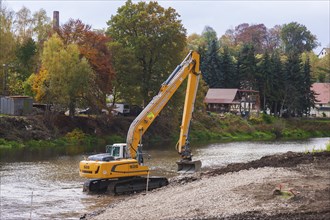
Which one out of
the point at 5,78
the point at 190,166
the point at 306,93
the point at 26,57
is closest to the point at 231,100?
the point at 306,93

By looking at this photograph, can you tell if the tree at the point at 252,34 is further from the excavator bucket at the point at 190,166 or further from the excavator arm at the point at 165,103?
the excavator bucket at the point at 190,166

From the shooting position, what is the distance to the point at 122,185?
98.4 feet

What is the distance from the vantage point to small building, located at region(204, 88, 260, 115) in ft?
334

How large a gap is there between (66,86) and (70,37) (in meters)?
10.6

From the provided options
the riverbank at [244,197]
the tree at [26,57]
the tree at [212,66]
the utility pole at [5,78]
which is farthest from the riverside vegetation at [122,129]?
the riverbank at [244,197]

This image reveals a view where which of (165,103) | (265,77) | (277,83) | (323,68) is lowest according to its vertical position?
(165,103)

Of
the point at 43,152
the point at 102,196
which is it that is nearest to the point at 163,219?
the point at 102,196

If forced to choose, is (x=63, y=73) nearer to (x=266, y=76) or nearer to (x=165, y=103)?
(x=165, y=103)

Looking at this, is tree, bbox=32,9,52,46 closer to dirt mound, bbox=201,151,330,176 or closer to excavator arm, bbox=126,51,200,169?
excavator arm, bbox=126,51,200,169

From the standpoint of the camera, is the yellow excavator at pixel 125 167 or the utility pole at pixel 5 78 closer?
the yellow excavator at pixel 125 167

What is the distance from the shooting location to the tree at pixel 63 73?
208 feet

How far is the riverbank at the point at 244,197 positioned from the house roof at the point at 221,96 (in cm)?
7164

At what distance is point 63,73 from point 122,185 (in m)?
35.3

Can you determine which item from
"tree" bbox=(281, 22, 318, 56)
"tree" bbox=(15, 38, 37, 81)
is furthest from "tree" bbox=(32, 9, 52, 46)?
"tree" bbox=(281, 22, 318, 56)
